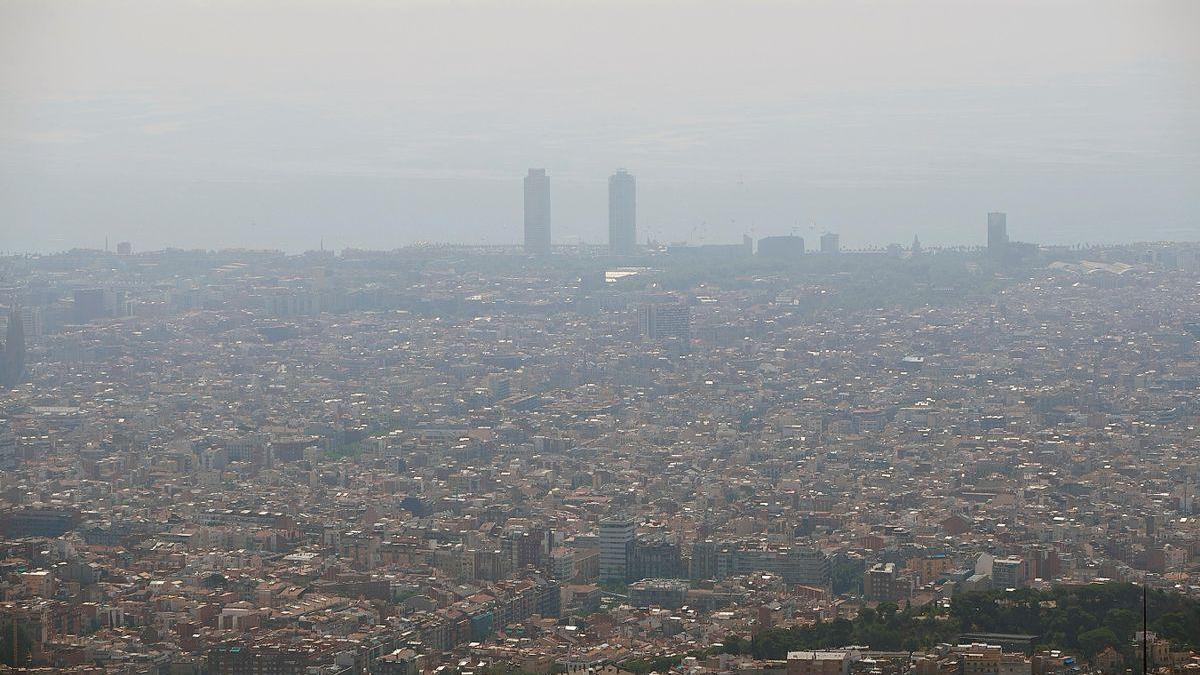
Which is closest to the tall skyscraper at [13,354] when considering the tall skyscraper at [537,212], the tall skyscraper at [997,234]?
the tall skyscraper at [537,212]

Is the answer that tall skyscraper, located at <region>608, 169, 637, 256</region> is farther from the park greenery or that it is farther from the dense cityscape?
the park greenery

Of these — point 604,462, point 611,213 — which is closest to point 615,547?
point 604,462

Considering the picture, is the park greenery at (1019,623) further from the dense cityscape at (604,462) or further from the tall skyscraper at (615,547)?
the tall skyscraper at (615,547)

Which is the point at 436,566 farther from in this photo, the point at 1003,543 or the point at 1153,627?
the point at 1153,627

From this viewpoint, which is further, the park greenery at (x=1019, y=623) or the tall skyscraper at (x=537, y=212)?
the tall skyscraper at (x=537, y=212)

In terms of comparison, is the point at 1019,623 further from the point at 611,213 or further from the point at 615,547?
the point at 611,213

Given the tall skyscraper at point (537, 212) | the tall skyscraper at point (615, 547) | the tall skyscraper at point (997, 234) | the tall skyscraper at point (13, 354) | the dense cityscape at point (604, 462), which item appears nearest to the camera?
the dense cityscape at point (604, 462)

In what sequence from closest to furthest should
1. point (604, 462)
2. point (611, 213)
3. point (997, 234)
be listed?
point (604, 462)
point (997, 234)
point (611, 213)

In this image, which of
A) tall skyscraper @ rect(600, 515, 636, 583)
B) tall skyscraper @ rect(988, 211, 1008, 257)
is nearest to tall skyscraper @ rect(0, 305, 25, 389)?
tall skyscraper @ rect(600, 515, 636, 583)
